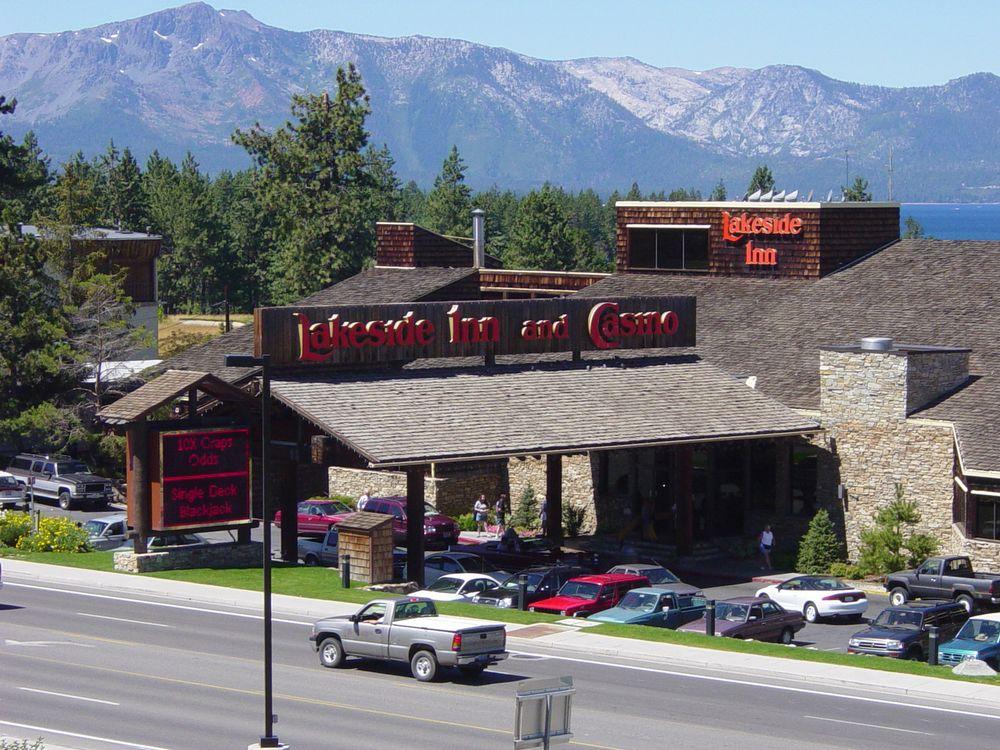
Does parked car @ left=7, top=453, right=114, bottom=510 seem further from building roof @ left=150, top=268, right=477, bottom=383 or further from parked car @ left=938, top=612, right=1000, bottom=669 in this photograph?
parked car @ left=938, top=612, right=1000, bottom=669

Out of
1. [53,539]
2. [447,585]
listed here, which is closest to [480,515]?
[53,539]

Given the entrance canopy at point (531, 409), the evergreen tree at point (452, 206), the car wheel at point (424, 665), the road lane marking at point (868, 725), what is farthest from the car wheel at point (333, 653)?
the evergreen tree at point (452, 206)

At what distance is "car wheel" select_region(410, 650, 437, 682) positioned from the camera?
31445 millimetres

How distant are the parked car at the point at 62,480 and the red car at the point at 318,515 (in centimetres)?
1062

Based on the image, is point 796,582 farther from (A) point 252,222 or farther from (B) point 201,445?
Answer: (A) point 252,222

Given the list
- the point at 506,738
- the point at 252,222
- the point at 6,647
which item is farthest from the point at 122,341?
the point at 252,222

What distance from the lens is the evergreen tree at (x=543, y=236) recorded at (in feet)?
465

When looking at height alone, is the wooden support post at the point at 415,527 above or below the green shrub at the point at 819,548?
above

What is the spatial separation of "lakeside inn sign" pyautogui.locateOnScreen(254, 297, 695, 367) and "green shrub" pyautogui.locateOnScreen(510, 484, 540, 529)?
835 cm

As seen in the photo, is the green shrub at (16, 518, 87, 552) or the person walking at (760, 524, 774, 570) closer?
the green shrub at (16, 518, 87, 552)

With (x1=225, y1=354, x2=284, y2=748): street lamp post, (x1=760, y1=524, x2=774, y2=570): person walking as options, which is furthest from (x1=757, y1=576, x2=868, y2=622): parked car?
(x1=225, y1=354, x2=284, y2=748): street lamp post

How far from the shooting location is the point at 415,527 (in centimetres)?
4484

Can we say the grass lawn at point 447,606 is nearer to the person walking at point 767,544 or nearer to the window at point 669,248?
the person walking at point 767,544

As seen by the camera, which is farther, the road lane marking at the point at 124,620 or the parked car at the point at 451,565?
the parked car at the point at 451,565
